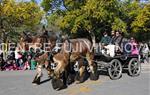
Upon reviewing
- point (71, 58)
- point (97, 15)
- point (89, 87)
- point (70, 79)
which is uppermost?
point (97, 15)

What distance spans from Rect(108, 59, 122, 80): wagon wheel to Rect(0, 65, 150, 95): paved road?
25 cm

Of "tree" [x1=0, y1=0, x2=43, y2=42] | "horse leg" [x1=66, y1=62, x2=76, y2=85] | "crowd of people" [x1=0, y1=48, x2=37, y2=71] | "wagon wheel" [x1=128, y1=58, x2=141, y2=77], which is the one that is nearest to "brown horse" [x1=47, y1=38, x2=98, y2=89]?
"horse leg" [x1=66, y1=62, x2=76, y2=85]

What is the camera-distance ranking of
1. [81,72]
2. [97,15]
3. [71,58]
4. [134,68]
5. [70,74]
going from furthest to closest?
[97,15] < [134,68] < [70,74] < [81,72] < [71,58]

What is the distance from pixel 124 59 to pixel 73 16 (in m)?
22.5

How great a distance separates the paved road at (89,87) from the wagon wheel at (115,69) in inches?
10.0

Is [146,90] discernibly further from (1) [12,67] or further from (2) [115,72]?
(1) [12,67]

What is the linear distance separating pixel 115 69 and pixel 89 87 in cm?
245

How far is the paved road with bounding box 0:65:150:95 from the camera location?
14109 mm

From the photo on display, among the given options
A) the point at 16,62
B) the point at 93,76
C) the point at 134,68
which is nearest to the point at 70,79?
the point at 93,76

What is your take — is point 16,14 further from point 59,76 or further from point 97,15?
point 59,76

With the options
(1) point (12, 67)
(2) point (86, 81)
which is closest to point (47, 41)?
(2) point (86, 81)

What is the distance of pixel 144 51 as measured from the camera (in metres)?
31.5

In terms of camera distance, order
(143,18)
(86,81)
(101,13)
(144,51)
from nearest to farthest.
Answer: (86,81), (144,51), (101,13), (143,18)

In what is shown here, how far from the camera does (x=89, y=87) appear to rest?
15344 mm
